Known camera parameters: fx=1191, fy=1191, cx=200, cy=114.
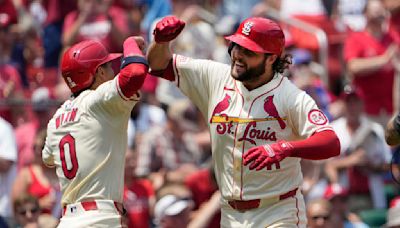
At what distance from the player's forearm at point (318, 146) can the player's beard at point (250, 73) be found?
24.6 inches

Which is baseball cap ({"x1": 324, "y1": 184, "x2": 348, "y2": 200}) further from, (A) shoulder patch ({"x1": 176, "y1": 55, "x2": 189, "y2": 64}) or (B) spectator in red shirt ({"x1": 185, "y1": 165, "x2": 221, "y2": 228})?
(A) shoulder patch ({"x1": 176, "y1": 55, "x2": 189, "y2": 64})

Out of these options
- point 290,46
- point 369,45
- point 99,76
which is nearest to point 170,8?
point 290,46

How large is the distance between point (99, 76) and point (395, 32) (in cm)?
575

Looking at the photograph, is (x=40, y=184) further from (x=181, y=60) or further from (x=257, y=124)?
(x=257, y=124)

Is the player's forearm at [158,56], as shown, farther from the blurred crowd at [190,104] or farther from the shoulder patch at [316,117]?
the blurred crowd at [190,104]

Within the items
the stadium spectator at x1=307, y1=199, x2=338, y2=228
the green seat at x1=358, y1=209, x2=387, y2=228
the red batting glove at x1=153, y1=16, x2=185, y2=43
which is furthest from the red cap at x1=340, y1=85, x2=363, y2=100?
the red batting glove at x1=153, y1=16, x2=185, y2=43

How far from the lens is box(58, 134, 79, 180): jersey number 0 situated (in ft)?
26.5

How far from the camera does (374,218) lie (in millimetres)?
11555

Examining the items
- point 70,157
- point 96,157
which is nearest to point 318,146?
point 96,157

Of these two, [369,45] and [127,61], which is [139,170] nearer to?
[369,45]

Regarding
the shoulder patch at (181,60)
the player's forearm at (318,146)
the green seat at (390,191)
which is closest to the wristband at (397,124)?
the player's forearm at (318,146)

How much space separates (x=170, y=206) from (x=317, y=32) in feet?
14.0

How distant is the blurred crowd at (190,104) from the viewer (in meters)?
11.1

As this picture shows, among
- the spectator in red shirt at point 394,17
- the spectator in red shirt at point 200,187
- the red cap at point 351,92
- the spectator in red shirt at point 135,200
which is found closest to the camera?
the spectator in red shirt at point 200,187
